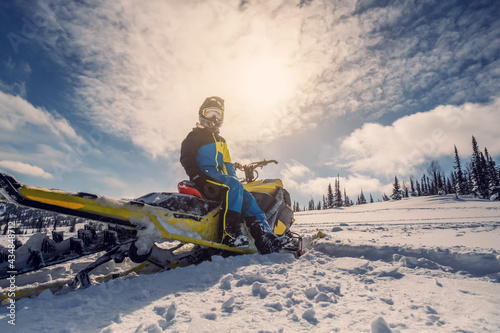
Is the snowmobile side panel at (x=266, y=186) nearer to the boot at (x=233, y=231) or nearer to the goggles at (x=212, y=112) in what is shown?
the boot at (x=233, y=231)

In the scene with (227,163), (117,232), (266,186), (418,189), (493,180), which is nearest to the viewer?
(117,232)

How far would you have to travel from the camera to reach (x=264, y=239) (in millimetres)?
3414

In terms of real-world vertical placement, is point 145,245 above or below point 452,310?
above

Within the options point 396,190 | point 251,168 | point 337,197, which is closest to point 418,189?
point 396,190

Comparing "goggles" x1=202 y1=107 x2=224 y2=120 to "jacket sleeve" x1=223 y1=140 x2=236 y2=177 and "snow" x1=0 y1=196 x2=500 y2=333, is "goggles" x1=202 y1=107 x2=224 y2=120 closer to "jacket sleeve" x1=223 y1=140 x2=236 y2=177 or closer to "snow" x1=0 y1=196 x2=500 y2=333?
"jacket sleeve" x1=223 y1=140 x2=236 y2=177

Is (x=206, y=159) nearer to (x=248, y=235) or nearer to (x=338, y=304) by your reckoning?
(x=248, y=235)

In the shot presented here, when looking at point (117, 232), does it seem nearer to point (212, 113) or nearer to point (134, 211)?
point (134, 211)

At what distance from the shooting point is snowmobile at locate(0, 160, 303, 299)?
1.85 metres

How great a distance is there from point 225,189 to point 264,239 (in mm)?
911

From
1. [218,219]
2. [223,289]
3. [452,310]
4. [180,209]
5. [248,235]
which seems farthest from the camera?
[248,235]

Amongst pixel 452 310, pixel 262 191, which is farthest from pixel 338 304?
pixel 262 191

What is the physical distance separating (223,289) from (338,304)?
2.85ft

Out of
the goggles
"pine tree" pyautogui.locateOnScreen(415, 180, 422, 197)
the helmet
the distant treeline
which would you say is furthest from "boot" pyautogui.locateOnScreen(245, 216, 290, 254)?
"pine tree" pyautogui.locateOnScreen(415, 180, 422, 197)

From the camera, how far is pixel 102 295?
178 cm
